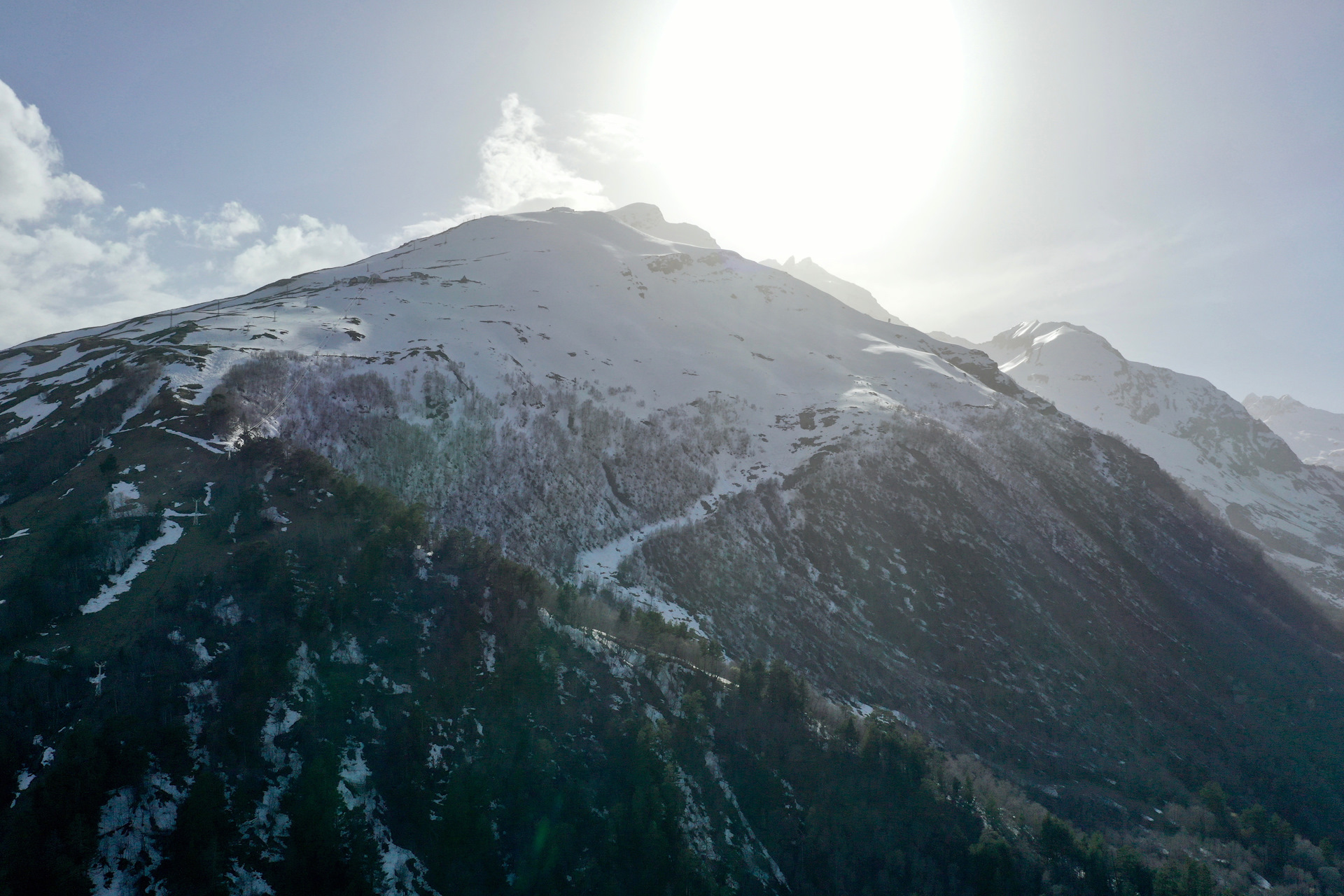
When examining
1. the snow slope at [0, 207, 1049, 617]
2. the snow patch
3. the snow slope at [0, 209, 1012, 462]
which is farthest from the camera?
the snow slope at [0, 209, 1012, 462]

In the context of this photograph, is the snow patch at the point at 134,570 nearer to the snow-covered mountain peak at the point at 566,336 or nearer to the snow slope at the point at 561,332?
the snow-covered mountain peak at the point at 566,336

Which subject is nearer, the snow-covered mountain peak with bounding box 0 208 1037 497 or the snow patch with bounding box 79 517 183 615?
the snow patch with bounding box 79 517 183 615

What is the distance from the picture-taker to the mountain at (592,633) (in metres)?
27.2

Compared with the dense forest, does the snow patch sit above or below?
above

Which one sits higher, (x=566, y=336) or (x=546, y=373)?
(x=566, y=336)

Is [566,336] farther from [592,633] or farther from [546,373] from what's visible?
[592,633]

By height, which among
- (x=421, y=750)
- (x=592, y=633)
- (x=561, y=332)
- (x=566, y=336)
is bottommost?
(x=421, y=750)

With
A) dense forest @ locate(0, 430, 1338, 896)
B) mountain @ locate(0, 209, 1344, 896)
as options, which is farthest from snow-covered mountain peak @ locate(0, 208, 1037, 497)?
dense forest @ locate(0, 430, 1338, 896)

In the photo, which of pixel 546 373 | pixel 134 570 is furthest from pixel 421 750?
pixel 546 373

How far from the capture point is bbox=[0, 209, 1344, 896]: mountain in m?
27.2

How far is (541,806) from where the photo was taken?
1270 inches

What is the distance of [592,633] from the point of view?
4338 centimetres

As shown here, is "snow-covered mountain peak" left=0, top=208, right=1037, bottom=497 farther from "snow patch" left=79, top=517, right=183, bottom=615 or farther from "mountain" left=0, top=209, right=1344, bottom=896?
"snow patch" left=79, top=517, right=183, bottom=615

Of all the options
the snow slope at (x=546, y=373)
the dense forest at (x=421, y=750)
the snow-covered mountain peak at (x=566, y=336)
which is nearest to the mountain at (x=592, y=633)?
the dense forest at (x=421, y=750)
